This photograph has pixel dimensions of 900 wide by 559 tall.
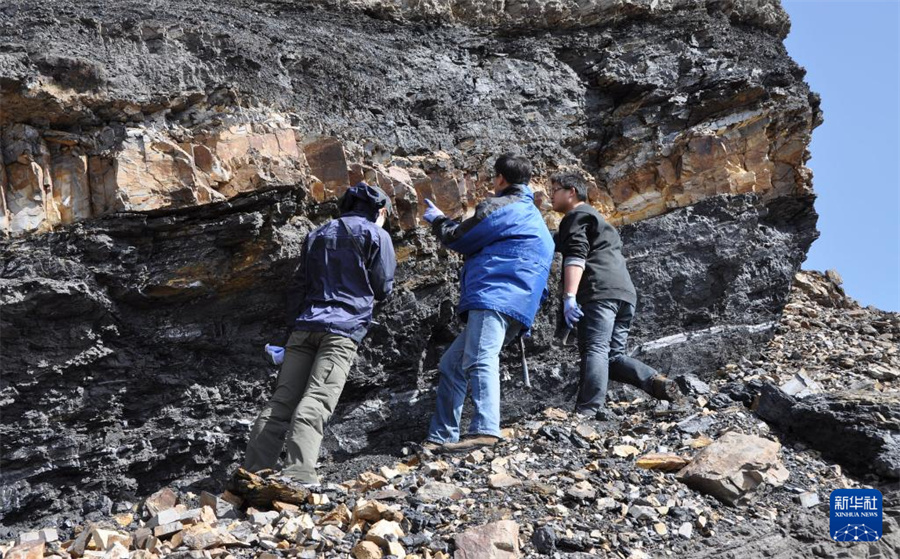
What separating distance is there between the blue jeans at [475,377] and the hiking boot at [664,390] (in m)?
1.41

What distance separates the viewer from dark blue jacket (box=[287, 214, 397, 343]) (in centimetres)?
568

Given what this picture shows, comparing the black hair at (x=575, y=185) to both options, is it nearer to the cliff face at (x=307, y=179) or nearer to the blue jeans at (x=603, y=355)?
the blue jeans at (x=603, y=355)

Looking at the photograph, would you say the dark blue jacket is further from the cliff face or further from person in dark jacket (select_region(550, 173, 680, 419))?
person in dark jacket (select_region(550, 173, 680, 419))

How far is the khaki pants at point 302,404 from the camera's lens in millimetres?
5156

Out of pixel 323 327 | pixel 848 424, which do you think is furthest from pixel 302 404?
pixel 848 424

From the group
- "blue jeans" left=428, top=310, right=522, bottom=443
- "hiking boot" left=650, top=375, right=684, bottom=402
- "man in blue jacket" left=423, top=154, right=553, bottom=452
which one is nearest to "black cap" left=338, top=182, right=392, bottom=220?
"man in blue jacket" left=423, top=154, right=553, bottom=452

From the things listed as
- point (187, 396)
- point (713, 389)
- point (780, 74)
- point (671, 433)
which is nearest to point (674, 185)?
point (780, 74)

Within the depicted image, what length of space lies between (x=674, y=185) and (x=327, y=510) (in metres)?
5.16

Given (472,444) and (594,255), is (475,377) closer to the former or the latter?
(472,444)

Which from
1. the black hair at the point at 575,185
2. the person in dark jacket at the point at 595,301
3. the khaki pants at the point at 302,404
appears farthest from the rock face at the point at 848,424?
the khaki pants at the point at 302,404

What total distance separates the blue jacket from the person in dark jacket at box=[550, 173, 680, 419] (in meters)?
0.45

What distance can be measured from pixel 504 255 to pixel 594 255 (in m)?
1.07

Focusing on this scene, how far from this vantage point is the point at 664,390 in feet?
22.3

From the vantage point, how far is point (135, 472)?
634 cm
